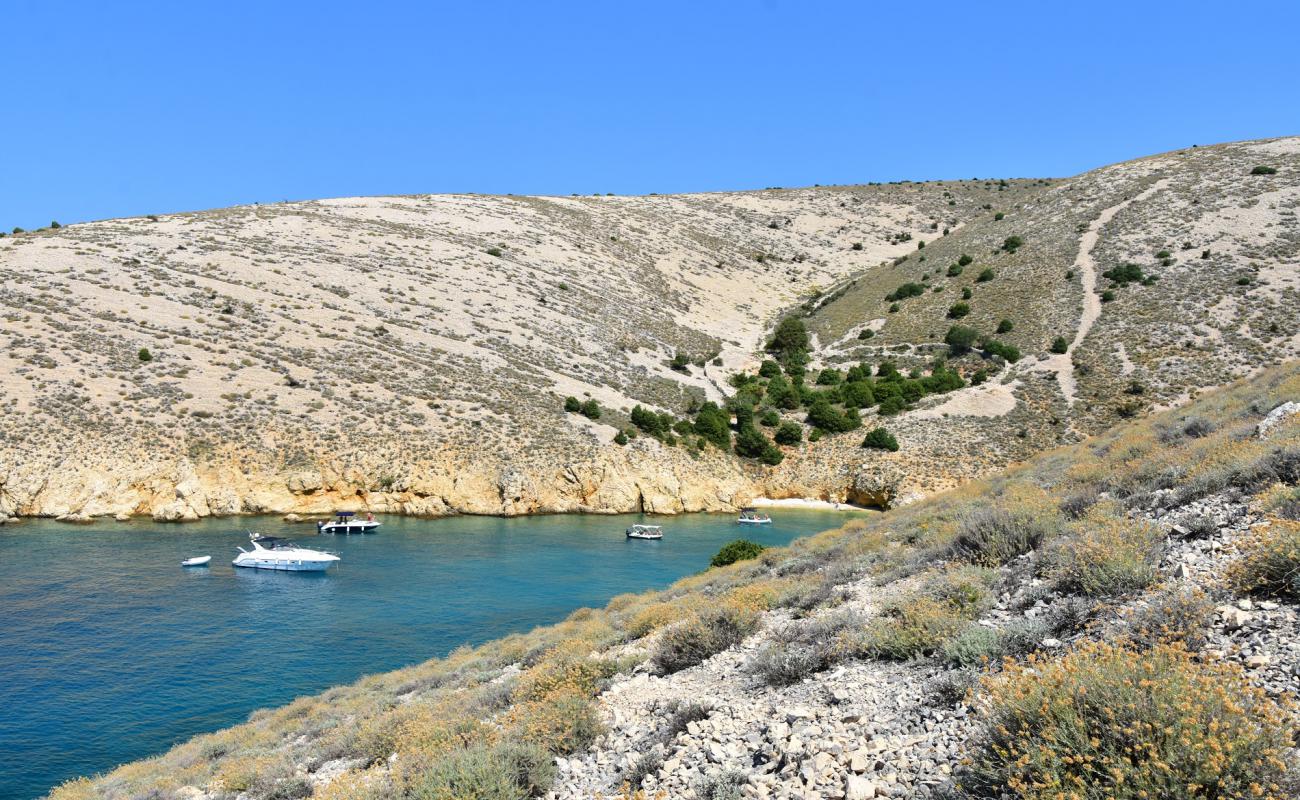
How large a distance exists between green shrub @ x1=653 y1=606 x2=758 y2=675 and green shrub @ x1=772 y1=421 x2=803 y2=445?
1824 inches

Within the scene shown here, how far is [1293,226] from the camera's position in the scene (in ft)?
208

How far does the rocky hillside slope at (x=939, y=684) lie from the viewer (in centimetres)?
477

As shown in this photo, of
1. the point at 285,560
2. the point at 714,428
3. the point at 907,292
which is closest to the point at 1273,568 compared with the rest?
the point at 285,560

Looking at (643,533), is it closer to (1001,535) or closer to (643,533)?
(643,533)

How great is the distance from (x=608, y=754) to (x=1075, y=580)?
5.66m

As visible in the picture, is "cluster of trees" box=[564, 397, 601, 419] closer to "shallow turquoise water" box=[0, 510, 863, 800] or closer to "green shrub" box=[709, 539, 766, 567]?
"shallow turquoise water" box=[0, 510, 863, 800]

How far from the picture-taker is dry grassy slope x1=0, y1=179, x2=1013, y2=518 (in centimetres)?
4053

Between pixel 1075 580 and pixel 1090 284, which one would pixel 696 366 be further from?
pixel 1075 580

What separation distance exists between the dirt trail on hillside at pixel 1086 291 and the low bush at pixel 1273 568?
5171cm

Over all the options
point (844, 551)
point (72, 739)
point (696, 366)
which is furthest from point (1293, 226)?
point (72, 739)

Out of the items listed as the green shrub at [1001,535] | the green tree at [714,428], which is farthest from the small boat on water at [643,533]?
the green shrub at [1001,535]

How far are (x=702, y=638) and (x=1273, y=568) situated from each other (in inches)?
266

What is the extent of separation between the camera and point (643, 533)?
4141 cm

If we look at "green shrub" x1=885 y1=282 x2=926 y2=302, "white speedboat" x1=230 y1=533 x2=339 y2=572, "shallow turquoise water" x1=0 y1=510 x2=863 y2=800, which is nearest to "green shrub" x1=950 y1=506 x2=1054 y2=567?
"shallow turquoise water" x1=0 y1=510 x2=863 y2=800
